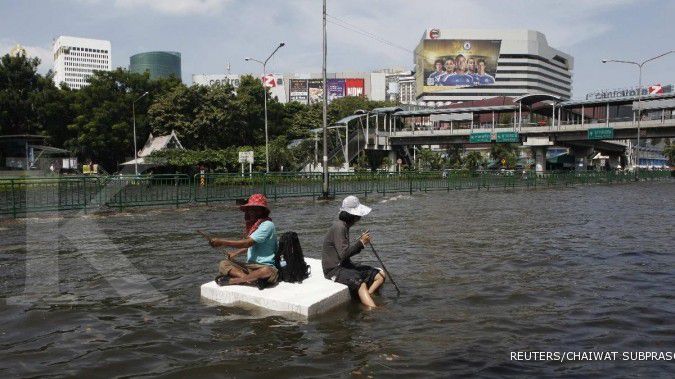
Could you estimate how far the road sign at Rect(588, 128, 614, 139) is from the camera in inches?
2031

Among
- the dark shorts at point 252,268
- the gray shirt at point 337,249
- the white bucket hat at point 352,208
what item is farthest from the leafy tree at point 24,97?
the white bucket hat at point 352,208

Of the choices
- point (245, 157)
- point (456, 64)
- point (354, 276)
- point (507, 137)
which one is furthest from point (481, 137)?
point (456, 64)

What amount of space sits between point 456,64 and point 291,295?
15122 cm

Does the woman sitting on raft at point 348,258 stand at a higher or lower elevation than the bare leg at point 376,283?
higher

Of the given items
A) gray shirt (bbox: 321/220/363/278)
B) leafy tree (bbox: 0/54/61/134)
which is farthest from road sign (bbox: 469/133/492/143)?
gray shirt (bbox: 321/220/363/278)

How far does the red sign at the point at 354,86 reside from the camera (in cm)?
15954

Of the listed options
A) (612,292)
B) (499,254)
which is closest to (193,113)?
(499,254)

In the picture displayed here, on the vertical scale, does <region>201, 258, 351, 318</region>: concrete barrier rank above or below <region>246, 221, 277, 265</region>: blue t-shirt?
below

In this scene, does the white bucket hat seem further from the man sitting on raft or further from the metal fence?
the metal fence

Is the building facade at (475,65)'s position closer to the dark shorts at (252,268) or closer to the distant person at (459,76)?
the distant person at (459,76)

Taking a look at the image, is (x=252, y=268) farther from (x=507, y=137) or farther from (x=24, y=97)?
(x=24, y=97)

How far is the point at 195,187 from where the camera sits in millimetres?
22078

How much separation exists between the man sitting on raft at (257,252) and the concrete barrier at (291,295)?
13 centimetres

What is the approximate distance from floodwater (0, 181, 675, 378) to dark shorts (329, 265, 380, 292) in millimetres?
292
